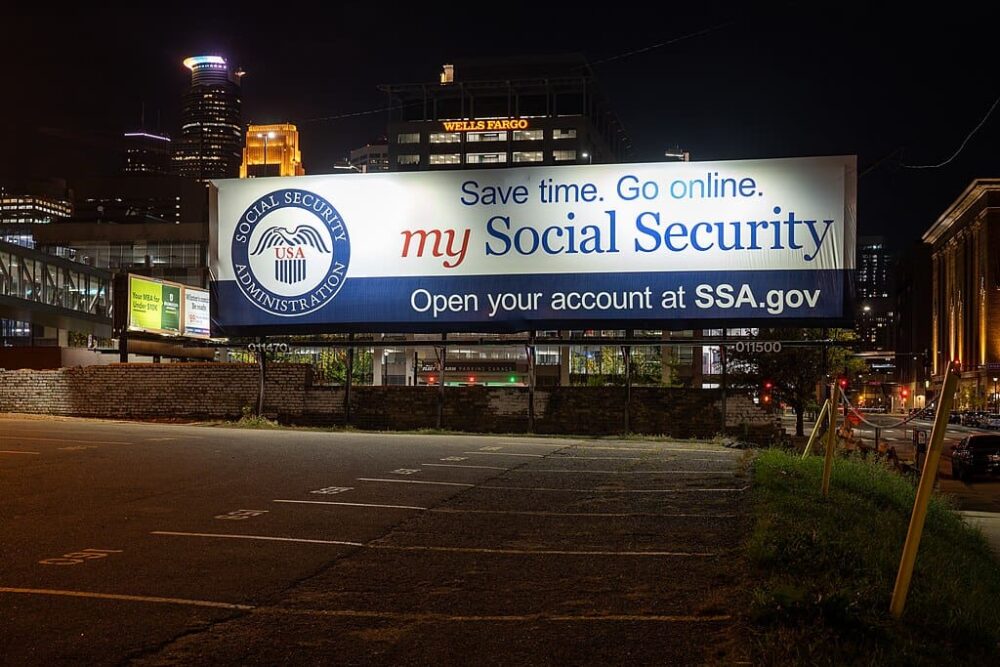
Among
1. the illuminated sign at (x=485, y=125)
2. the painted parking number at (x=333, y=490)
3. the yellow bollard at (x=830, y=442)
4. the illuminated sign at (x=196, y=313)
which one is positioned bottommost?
the painted parking number at (x=333, y=490)

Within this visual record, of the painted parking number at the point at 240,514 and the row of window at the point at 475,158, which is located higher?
the row of window at the point at 475,158

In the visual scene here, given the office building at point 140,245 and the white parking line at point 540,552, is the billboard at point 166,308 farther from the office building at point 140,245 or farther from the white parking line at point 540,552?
the office building at point 140,245

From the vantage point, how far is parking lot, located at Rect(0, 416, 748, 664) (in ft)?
19.6

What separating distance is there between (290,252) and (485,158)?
11643 cm

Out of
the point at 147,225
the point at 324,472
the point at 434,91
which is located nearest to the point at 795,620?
the point at 324,472

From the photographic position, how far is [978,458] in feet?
90.4

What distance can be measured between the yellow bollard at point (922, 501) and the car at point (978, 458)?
78.2 ft

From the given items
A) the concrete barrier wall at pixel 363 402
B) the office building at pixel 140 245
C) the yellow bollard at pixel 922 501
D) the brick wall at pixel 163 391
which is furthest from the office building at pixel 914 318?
the yellow bollard at pixel 922 501

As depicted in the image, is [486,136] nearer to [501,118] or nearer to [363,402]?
[501,118]

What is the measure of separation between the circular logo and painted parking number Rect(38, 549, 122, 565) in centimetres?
1950

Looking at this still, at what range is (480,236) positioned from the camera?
2700 centimetres

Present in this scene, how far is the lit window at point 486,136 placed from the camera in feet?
464

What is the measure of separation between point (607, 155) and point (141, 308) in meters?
121

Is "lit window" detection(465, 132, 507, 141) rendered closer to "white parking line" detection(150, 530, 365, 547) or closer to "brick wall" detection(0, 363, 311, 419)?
"brick wall" detection(0, 363, 311, 419)
